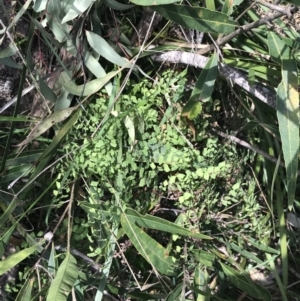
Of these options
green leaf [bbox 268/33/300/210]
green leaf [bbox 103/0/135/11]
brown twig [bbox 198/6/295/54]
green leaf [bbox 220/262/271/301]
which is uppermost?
green leaf [bbox 103/0/135/11]

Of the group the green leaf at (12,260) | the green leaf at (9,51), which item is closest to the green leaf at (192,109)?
the green leaf at (9,51)

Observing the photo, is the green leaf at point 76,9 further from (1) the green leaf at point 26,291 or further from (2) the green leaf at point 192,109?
(1) the green leaf at point 26,291

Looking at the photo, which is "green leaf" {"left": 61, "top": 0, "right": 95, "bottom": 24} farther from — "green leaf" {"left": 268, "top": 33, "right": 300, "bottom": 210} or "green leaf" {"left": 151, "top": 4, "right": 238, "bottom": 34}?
"green leaf" {"left": 268, "top": 33, "right": 300, "bottom": 210}

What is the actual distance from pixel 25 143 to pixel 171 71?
0.45m

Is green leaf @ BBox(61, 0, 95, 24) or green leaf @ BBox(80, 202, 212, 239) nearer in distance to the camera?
green leaf @ BBox(61, 0, 95, 24)

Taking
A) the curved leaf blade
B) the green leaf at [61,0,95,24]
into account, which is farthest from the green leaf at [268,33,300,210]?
the green leaf at [61,0,95,24]

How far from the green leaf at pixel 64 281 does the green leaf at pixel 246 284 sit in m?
0.47

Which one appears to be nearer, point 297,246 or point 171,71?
point 171,71

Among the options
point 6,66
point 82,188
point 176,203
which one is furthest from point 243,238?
point 6,66

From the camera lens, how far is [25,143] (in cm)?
118

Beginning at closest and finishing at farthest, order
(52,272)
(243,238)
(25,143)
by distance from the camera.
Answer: (25,143) < (52,272) < (243,238)

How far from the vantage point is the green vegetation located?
3.78 ft

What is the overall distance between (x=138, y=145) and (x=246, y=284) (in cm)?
53

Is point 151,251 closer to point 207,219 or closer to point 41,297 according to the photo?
point 207,219
